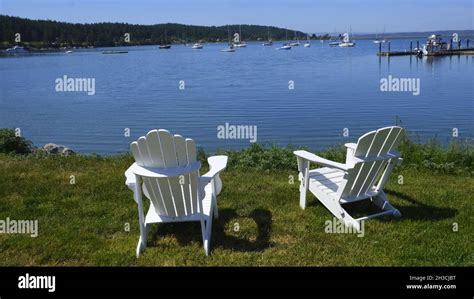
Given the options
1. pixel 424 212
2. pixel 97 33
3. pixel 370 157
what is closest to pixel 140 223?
pixel 370 157

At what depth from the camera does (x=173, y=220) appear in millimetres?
4828

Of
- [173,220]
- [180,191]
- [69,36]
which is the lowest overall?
[173,220]

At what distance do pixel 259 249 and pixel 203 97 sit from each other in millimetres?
24320

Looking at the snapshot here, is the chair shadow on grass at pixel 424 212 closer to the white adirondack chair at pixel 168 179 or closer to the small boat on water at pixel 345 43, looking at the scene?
the white adirondack chair at pixel 168 179

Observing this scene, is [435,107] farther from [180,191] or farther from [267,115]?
[180,191]

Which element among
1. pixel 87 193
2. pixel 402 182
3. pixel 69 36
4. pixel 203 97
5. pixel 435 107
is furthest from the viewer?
pixel 69 36

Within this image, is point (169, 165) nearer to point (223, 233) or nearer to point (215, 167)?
point (215, 167)

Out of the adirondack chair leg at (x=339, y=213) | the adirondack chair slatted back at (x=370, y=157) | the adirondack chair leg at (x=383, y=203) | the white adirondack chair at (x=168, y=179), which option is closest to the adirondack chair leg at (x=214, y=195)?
the white adirondack chair at (x=168, y=179)

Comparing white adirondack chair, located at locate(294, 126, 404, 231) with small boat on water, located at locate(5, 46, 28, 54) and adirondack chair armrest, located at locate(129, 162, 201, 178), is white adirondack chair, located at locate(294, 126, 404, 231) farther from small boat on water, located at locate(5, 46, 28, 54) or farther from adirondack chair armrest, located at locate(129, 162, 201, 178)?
small boat on water, located at locate(5, 46, 28, 54)

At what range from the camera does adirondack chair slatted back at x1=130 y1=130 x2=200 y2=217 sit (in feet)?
14.4

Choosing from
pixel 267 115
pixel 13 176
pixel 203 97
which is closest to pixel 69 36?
pixel 203 97

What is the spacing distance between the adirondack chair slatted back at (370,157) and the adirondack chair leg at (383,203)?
330 millimetres

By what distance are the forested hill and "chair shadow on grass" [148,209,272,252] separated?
230 ft

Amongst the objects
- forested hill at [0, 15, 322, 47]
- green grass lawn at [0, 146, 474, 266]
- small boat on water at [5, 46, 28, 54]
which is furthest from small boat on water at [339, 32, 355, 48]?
green grass lawn at [0, 146, 474, 266]
